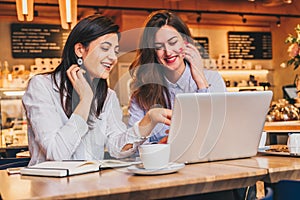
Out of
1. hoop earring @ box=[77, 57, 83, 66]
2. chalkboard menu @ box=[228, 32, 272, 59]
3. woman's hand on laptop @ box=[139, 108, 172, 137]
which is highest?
chalkboard menu @ box=[228, 32, 272, 59]

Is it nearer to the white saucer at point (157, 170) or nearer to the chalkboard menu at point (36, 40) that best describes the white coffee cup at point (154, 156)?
the white saucer at point (157, 170)

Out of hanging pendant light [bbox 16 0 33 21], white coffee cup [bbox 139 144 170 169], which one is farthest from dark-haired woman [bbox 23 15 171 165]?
hanging pendant light [bbox 16 0 33 21]

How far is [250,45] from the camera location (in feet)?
25.7

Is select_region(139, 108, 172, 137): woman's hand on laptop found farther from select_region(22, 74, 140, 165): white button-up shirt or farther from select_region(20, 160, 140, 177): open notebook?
select_region(20, 160, 140, 177): open notebook

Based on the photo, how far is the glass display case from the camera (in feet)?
14.4

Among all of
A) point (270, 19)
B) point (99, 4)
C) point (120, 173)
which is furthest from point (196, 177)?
point (270, 19)

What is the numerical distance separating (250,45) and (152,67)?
6.06m

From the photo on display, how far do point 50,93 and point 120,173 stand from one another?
0.54 meters

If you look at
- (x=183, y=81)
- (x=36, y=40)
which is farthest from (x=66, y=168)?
(x=36, y=40)

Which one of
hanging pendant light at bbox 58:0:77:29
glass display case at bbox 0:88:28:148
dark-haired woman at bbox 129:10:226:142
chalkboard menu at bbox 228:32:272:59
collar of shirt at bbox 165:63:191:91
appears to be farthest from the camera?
chalkboard menu at bbox 228:32:272:59

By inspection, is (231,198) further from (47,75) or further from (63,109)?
(47,75)

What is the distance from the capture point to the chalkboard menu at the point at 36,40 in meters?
6.29

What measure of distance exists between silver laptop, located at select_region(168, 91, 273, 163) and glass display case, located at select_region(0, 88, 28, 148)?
10.3 ft

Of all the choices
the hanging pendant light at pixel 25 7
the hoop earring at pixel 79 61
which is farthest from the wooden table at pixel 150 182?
the hanging pendant light at pixel 25 7
